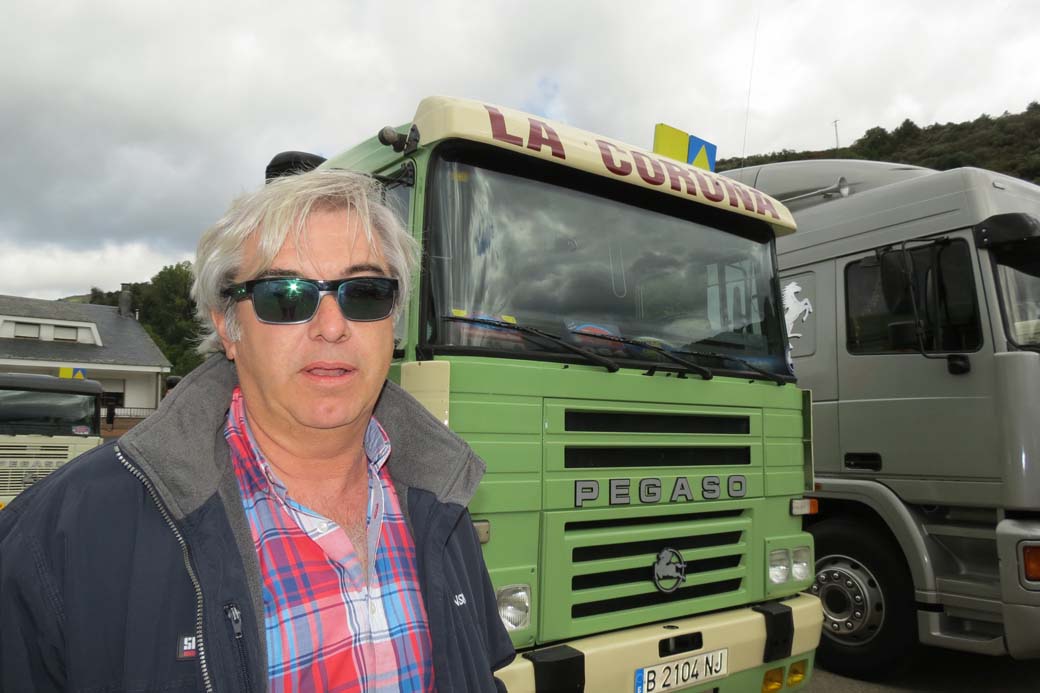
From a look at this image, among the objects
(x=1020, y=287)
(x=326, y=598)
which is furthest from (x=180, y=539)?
(x=1020, y=287)

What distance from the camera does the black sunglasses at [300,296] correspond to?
1.55 metres

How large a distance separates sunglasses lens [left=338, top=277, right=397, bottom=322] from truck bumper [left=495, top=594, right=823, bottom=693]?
150 cm

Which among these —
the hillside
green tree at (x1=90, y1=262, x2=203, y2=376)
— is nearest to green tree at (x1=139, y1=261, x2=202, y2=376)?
green tree at (x1=90, y1=262, x2=203, y2=376)

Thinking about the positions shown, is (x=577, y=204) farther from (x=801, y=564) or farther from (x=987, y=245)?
(x=987, y=245)

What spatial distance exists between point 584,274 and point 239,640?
219 cm

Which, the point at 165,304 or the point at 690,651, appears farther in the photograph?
the point at 165,304

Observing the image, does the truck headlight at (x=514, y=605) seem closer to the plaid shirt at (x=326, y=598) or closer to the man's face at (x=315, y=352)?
the plaid shirt at (x=326, y=598)

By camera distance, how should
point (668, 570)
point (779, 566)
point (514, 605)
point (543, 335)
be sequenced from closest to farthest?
point (514, 605), point (543, 335), point (668, 570), point (779, 566)

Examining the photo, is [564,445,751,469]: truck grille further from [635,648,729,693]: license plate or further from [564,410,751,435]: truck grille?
[635,648,729,693]: license plate

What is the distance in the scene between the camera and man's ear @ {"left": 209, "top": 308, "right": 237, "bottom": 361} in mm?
1640

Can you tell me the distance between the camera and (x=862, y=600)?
477 cm

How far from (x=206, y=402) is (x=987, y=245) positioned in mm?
4261

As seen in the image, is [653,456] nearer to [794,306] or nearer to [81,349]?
[794,306]

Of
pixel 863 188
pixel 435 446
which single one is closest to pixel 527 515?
pixel 435 446
